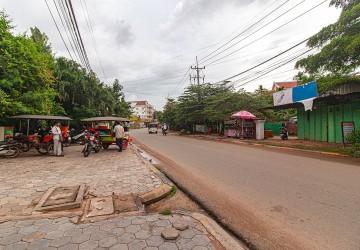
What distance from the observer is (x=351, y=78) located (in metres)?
12.0

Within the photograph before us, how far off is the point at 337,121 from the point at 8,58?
1915cm

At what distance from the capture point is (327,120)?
16.0 meters

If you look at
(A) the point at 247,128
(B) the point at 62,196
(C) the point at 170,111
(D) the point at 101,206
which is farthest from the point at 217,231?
(C) the point at 170,111

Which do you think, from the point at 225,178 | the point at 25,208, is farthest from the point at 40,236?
the point at 225,178

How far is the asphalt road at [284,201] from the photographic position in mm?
3164

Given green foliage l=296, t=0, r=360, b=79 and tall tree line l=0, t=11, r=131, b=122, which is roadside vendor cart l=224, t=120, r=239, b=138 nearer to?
green foliage l=296, t=0, r=360, b=79

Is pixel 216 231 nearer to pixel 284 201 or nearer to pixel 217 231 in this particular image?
pixel 217 231

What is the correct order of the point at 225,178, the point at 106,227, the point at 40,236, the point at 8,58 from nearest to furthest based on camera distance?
the point at 40,236, the point at 106,227, the point at 225,178, the point at 8,58

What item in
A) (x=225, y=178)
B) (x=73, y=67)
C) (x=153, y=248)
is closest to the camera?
(x=153, y=248)

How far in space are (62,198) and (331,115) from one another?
17.2m

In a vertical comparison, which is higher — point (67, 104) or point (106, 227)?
point (67, 104)

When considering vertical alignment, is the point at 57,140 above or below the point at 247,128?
below

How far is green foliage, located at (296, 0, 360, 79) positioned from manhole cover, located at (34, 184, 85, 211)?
1101 cm

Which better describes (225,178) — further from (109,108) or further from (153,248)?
(109,108)
